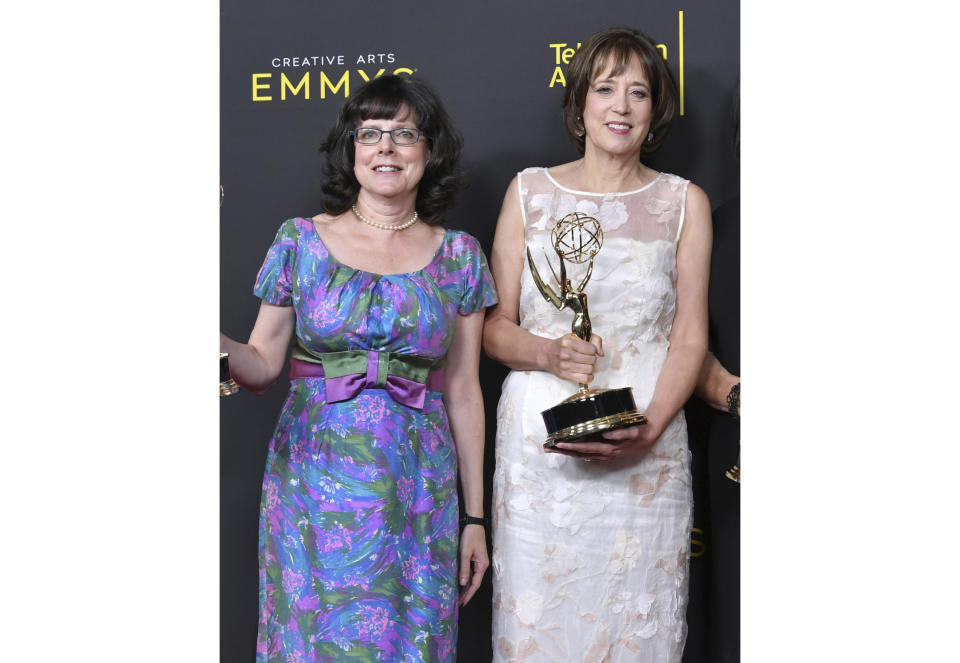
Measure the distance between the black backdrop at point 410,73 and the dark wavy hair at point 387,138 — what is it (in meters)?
0.54

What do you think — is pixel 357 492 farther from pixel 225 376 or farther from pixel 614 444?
pixel 614 444

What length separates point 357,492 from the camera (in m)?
2.00

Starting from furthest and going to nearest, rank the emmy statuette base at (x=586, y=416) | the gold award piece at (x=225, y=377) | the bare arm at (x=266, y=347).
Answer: the bare arm at (x=266, y=347) < the emmy statuette base at (x=586, y=416) < the gold award piece at (x=225, y=377)

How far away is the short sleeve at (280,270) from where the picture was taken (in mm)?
2113

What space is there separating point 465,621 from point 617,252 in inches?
47.2

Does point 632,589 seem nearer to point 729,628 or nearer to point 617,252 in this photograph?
point 729,628

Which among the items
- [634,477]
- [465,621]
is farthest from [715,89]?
[465,621]

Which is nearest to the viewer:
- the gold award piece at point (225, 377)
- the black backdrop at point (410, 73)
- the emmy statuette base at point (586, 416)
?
the gold award piece at point (225, 377)

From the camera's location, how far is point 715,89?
2.70 meters

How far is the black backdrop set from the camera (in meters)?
2.71

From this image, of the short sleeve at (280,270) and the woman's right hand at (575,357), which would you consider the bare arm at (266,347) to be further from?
the woman's right hand at (575,357)

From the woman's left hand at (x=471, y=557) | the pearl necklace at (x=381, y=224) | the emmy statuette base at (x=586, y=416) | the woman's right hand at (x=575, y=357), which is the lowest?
the woman's left hand at (x=471, y=557)

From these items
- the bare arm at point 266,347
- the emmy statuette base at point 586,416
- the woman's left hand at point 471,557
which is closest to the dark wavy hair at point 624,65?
the emmy statuette base at point 586,416

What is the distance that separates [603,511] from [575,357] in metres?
0.36
